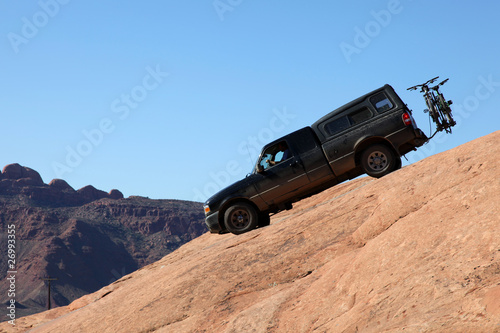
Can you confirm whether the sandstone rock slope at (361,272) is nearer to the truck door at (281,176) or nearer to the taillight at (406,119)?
the truck door at (281,176)

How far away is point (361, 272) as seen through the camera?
664 centimetres

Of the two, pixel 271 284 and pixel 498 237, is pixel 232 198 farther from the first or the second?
pixel 498 237

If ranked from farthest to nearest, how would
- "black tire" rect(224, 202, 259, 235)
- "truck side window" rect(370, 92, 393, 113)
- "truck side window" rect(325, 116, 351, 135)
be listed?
"black tire" rect(224, 202, 259, 235), "truck side window" rect(325, 116, 351, 135), "truck side window" rect(370, 92, 393, 113)

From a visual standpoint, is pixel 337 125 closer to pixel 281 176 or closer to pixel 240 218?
pixel 281 176

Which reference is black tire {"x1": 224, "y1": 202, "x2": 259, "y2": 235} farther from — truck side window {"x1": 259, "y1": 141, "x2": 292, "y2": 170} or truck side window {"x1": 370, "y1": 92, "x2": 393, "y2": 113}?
truck side window {"x1": 370, "y1": 92, "x2": 393, "y2": 113}

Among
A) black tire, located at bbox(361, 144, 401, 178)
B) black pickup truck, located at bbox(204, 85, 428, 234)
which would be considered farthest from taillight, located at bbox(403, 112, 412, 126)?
black tire, located at bbox(361, 144, 401, 178)

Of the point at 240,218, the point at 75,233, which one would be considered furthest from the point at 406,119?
the point at 75,233

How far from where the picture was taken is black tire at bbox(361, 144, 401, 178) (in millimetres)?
11641

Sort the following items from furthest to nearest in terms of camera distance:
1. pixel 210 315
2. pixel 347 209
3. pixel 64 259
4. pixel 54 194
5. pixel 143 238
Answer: pixel 54 194
pixel 143 238
pixel 64 259
pixel 347 209
pixel 210 315

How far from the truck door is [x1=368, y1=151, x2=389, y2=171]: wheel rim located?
1.54 m

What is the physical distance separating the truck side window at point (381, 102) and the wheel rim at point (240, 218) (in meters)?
3.96

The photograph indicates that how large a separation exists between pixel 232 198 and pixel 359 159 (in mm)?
3155

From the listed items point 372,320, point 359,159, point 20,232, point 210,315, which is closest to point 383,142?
point 359,159

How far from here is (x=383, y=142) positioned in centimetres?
1178
